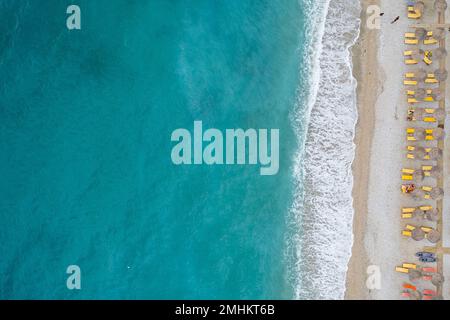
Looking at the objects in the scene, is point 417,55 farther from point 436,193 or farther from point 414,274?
point 414,274

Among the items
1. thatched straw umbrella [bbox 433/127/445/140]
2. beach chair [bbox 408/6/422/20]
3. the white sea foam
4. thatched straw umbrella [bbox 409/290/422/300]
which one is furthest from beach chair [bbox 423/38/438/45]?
thatched straw umbrella [bbox 409/290/422/300]

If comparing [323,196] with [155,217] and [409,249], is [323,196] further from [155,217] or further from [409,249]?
[155,217]

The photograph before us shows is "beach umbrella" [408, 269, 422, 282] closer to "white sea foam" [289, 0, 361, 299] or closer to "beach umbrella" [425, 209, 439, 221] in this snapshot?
"beach umbrella" [425, 209, 439, 221]

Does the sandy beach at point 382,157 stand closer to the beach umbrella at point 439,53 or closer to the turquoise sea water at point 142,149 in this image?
the beach umbrella at point 439,53

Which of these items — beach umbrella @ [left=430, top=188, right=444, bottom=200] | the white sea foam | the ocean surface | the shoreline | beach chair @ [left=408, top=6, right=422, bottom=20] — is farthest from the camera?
the ocean surface

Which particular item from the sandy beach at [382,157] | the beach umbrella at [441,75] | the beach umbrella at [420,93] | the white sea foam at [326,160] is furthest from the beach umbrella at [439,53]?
the white sea foam at [326,160]

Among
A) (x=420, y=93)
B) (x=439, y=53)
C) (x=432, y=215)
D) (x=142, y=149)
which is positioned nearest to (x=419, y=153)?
(x=420, y=93)
